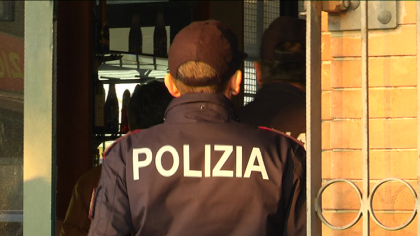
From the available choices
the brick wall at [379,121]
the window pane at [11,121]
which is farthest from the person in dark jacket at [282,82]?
the window pane at [11,121]

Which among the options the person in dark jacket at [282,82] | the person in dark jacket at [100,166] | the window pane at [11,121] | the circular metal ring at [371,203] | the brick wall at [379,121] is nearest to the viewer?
the circular metal ring at [371,203]

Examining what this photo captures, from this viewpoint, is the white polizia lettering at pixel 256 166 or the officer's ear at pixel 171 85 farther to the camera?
the officer's ear at pixel 171 85

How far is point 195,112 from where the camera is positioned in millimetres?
2238

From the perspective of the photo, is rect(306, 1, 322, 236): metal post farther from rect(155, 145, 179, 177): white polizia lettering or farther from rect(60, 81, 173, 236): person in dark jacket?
rect(60, 81, 173, 236): person in dark jacket

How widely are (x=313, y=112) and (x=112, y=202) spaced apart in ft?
1.87

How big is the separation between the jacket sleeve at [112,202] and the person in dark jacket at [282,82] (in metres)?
0.95

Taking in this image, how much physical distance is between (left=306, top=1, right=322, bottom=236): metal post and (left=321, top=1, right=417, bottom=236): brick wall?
8cm

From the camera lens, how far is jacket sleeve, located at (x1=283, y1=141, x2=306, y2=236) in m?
Result: 2.23

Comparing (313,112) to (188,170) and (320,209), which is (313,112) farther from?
(188,170)

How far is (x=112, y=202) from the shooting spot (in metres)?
2.20

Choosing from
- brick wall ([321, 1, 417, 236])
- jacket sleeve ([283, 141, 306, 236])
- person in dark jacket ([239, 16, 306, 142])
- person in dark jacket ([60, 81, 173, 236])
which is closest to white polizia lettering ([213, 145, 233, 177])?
jacket sleeve ([283, 141, 306, 236])

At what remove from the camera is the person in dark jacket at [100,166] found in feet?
10.8

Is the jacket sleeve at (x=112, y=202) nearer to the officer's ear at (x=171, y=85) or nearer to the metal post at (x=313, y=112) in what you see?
the officer's ear at (x=171, y=85)

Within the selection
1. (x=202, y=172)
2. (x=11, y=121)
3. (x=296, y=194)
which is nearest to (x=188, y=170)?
(x=202, y=172)
